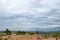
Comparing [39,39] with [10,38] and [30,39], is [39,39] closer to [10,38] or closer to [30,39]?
[30,39]

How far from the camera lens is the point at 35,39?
34.0 metres

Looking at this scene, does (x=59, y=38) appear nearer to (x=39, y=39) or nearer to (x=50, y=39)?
(x=50, y=39)

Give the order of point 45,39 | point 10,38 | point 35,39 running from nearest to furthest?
1. point 35,39
2. point 45,39
3. point 10,38

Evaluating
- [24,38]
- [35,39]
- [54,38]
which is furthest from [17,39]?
[54,38]

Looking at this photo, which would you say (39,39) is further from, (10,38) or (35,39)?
(10,38)

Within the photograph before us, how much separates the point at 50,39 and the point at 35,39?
10.0ft

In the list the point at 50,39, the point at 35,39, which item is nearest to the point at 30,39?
the point at 35,39

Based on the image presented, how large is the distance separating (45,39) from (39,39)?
7.79 feet

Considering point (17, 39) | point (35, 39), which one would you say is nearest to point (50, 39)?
point (35, 39)

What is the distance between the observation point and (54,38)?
113 feet

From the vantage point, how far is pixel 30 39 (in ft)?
115

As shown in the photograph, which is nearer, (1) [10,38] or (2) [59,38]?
(2) [59,38]

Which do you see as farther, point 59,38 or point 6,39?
point 6,39

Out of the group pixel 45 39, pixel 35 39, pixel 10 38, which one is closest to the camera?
pixel 35 39
